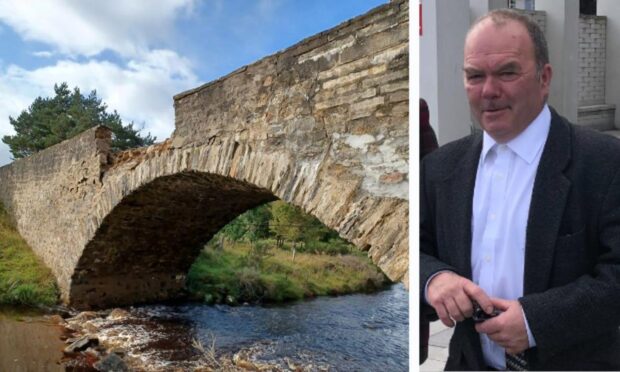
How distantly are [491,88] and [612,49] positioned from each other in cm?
34

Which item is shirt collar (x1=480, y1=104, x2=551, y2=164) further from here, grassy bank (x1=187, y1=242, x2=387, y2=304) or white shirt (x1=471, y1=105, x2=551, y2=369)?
grassy bank (x1=187, y1=242, x2=387, y2=304)

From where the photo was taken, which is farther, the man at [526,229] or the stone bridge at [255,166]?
the stone bridge at [255,166]

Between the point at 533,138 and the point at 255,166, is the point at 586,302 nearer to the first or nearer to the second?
the point at 533,138

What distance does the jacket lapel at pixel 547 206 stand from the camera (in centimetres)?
129

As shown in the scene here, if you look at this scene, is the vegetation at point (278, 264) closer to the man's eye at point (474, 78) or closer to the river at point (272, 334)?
the river at point (272, 334)

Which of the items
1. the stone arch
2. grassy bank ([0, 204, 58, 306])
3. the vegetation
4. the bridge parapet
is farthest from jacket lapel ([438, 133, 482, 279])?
the vegetation

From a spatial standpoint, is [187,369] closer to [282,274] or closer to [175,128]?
[175,128]

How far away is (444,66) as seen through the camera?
138cm

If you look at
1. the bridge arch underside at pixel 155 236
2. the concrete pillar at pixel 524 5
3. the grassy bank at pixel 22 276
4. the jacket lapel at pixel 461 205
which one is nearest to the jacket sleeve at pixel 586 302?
the jacket lapel at pixel 461 205

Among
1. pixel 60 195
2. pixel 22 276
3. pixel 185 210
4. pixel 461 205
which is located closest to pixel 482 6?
pixel 461 205

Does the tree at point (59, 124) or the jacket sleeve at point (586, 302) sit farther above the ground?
the tree at point (59, 124)

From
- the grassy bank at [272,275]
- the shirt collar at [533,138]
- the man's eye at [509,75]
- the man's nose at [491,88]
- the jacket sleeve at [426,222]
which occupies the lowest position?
the grassy bank at [272,275]

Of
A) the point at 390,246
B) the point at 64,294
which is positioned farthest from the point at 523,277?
the point at 64,294

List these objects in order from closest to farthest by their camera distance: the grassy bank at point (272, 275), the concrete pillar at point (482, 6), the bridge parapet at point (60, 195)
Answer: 1. the concrete pillar at point (482, 6)
2. the bridge parapet at point (60, 195)
3. the grassy bank at point (272, 275)
